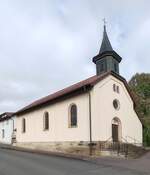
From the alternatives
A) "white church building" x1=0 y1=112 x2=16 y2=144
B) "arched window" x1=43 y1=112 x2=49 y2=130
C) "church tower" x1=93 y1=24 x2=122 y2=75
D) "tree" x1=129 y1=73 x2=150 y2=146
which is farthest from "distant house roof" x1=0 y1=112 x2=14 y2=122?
"church tower" x1=93 y1=24 x2=122 y2=75

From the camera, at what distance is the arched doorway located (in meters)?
27.2

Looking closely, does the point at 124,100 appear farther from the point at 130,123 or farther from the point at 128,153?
the point at 128,153

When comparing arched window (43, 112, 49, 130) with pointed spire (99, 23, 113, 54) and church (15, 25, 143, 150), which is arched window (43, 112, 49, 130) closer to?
church (15, 25, 143, 150)

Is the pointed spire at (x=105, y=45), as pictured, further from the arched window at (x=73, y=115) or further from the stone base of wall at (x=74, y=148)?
the stone base of wall at (x=74, y=148)

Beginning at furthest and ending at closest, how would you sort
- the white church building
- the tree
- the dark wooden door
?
the tree, the white church building, the dark wooden door

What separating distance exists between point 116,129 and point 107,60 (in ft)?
22.1

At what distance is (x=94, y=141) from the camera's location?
24109mm

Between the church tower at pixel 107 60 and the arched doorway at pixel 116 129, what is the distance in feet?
15.7

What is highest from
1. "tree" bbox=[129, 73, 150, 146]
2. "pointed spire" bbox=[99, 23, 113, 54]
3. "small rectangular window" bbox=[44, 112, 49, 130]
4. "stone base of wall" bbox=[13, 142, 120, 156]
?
"pointed spire" bbox=[99, 23, 113, 54]

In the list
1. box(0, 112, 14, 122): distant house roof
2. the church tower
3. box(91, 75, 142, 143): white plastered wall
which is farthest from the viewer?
box(0, 112, 14, 122): distant house roof

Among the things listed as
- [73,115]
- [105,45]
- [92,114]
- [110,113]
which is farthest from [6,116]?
[92,114]

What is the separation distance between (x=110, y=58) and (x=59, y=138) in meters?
9.12

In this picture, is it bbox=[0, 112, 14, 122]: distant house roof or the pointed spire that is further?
bbox=[0, 112, 14, 122]: distant house roof

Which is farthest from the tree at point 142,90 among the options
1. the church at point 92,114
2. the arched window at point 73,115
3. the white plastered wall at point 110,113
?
the arched window at point 73,115
